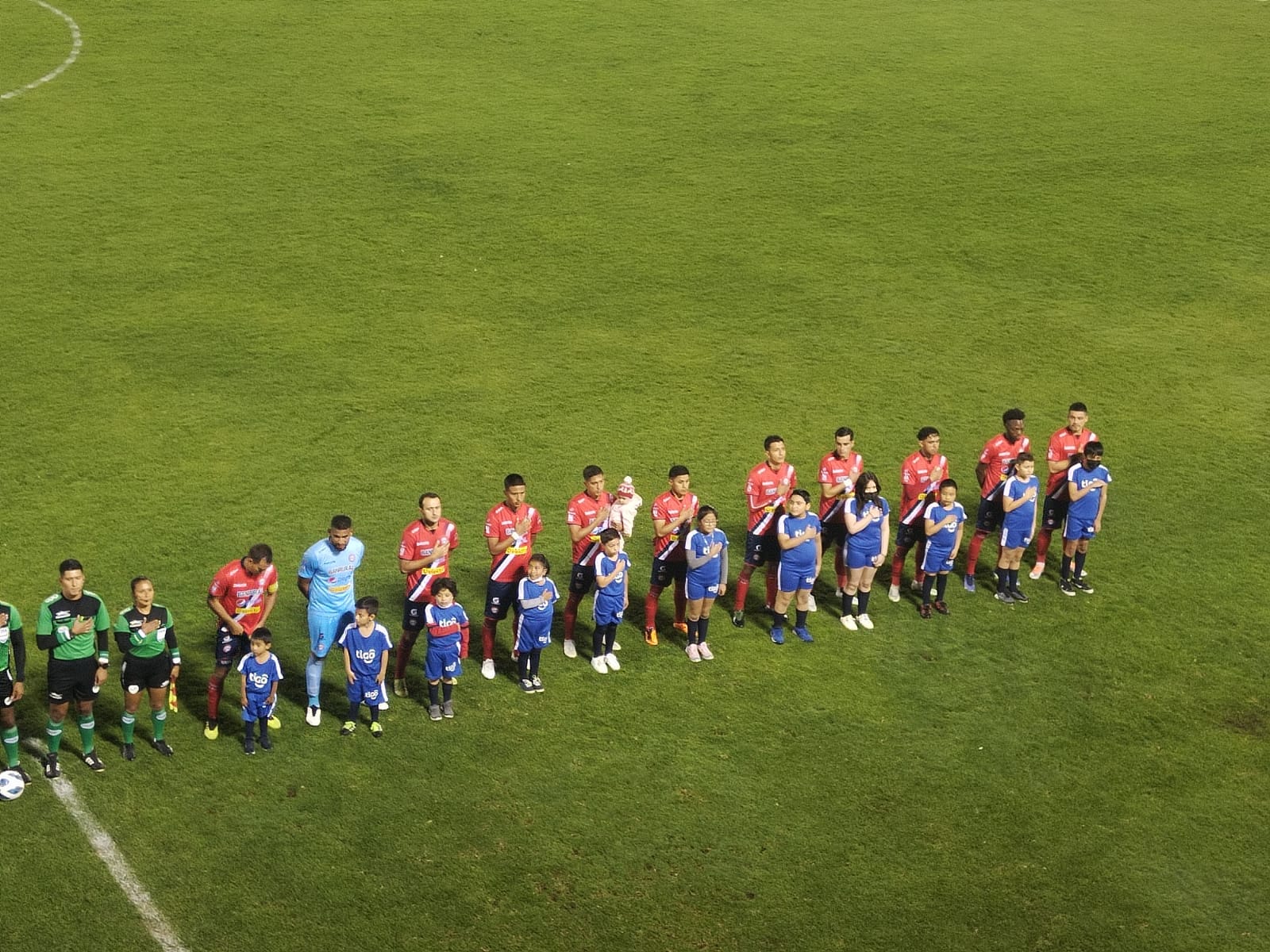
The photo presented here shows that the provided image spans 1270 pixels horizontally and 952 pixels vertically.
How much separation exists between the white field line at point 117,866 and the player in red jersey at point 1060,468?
397 inches

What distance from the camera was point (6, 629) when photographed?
11.9 meters

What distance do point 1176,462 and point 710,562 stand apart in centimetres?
795

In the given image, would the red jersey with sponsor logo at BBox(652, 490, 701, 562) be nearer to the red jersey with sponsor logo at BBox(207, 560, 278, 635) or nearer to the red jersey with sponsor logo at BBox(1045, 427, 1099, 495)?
the red jersey with sponsor logo at BBox(207, 560, 278, 635)

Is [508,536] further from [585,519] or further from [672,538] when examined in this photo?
[672,538]

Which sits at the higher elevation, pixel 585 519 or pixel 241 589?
pixel 585 519

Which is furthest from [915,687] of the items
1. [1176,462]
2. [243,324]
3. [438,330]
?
[243,324]

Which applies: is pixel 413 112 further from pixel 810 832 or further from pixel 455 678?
pixel 810 832

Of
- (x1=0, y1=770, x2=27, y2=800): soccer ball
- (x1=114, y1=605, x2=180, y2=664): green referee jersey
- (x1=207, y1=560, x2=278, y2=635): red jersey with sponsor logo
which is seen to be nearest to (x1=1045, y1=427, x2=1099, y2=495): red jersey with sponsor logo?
(x1=207, y1=560, x2=278, y2=635): red jersey with sponsor logo

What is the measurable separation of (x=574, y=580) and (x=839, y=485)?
3.16 metres

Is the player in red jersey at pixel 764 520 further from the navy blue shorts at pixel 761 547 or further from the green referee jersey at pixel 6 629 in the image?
the green referee jersey at pixel 6 629

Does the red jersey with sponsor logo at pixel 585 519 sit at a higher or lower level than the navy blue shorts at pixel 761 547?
higher

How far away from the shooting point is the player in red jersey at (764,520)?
1534cm

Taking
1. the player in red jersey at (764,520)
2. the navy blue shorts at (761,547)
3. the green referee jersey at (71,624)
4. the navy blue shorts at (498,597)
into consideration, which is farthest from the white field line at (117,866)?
the navy blue shorts at (761,547)

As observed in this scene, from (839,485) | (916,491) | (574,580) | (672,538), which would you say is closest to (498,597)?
(574,580)
